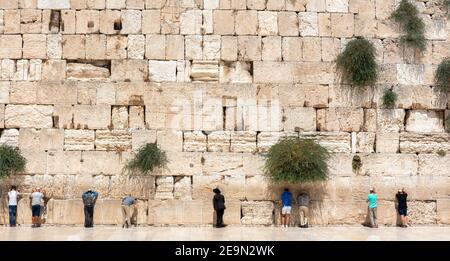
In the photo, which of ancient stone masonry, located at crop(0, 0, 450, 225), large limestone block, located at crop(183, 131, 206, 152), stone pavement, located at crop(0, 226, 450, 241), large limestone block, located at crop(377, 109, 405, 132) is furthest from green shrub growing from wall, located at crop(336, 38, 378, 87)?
large limestone block, located at crop(183, 131, 206, 152)

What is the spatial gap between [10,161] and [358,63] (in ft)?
26.5

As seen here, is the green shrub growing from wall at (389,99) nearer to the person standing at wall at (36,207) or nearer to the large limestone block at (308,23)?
the large limestone block at (308,23)

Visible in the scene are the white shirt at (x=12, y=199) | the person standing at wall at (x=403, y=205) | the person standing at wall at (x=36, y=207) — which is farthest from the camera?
the person standing at wall at (x=403, y=205)

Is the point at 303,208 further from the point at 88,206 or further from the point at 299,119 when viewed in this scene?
the point at 88,206

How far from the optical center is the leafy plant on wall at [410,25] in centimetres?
1273

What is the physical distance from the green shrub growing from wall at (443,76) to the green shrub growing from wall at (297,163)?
133 inches

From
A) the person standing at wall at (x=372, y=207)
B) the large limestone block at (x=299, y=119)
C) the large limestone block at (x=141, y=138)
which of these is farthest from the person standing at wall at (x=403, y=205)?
the large limestone block at (x=141, y=138)

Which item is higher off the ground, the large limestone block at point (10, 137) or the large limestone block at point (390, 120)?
the large limestone block at point (390, 120)

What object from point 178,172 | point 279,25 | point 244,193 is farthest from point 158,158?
point 279,25

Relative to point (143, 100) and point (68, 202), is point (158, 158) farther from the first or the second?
point (68, 202)

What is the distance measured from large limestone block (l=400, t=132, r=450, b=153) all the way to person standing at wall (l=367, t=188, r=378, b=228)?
1432 millimetres

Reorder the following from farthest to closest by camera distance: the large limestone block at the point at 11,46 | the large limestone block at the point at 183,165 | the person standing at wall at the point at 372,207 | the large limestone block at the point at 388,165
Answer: the large limestone block at the point at 11,46 < the large limestone block at the point at 388,165 < the large limestone block at the point at 183,165 < the person standing at wall at the point at 372,207

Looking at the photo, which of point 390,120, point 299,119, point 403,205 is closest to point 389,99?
point 390,120

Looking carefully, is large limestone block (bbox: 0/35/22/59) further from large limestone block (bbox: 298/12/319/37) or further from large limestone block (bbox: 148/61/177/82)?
large limestone block (bbox: 298/12/319/37)
